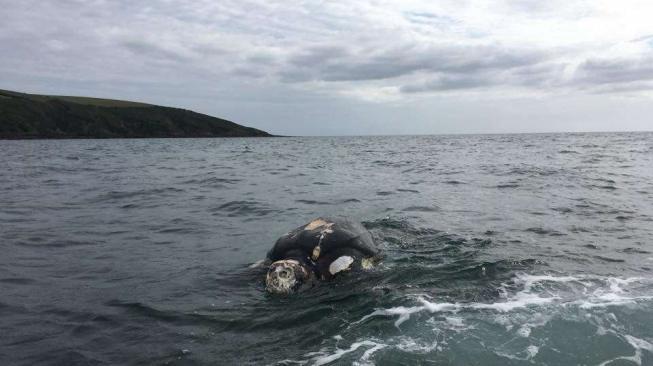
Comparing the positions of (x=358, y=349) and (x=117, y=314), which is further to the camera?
(x=117, y=314)

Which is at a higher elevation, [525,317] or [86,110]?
[86,110]

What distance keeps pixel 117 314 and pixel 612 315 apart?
8.32 meters

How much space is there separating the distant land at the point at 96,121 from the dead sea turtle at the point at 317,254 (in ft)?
383

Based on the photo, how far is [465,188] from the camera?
23.7 m

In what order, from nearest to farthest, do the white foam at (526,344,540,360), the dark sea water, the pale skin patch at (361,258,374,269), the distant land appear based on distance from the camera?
the white foam at (526,344,540,360), the dark sea water, the pale skin patch at (361,258,374,269), the distant land

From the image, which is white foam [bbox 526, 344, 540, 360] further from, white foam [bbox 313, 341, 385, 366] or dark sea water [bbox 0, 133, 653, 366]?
white foam [bbox 313, 341, 385, 366]

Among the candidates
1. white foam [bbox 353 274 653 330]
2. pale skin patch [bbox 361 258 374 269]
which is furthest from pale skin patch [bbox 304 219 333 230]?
white foam [bbox 353 274 653 330]

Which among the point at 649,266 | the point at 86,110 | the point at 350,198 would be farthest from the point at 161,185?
the point at 86,110

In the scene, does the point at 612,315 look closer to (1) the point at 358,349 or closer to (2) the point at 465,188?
(1) the point at 358,349

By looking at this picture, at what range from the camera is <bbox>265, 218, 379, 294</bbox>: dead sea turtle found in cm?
967

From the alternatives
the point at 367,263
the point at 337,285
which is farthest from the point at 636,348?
the point at 367,263

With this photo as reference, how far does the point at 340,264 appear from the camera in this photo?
34.4 feet

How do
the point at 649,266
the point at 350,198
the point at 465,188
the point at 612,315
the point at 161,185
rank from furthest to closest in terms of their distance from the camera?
the point at 161,185 < the point at 465,188 < the point at 350,198 < the point at 649,266 < the point at 612,315

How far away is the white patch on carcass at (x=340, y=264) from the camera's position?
1041 centimetres
